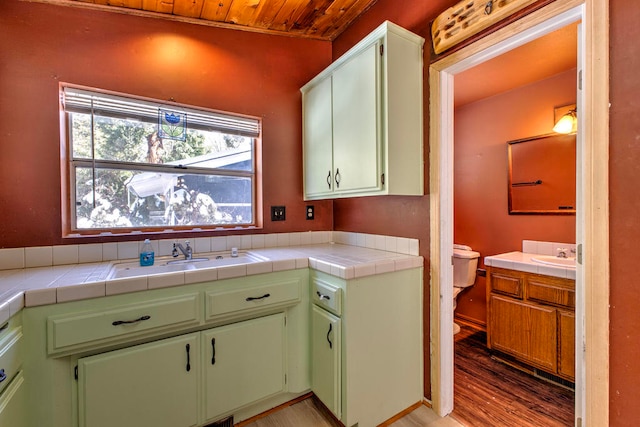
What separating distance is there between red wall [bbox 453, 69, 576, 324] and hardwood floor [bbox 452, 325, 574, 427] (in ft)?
2.63

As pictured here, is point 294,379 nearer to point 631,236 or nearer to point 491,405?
point 491,405

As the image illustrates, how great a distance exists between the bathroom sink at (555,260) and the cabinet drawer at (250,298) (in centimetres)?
175

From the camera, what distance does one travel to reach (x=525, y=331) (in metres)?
2.06

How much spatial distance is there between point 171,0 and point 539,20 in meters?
1.96

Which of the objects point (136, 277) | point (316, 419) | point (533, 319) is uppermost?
point (136, 277)

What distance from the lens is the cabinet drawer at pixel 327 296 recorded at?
1.51 metres

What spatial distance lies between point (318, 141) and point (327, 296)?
1110 mm

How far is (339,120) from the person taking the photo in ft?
6.15

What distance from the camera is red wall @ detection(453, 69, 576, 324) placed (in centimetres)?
234

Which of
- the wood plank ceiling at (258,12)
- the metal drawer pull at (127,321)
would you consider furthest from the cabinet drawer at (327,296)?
the wood plank ceiling at (258,12)

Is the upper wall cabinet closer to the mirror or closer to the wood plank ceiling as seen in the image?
the wood plank ceiling

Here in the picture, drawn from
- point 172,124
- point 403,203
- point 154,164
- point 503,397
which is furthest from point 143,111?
point 503,397

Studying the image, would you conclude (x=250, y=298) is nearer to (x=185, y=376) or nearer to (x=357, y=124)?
(x=185, y=376)

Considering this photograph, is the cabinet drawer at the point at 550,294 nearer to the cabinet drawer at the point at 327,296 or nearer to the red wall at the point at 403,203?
the red wall at the point at 403,203
